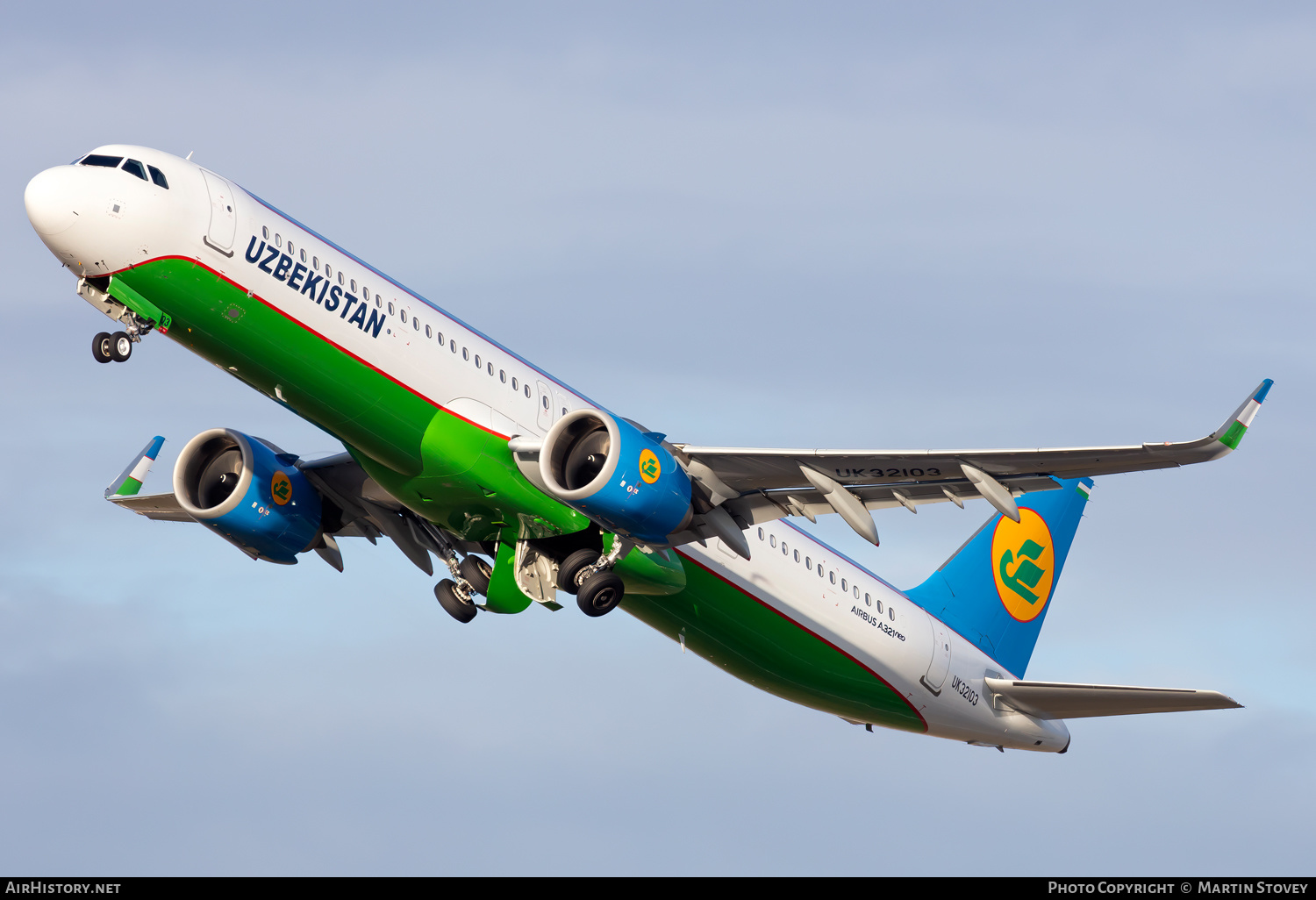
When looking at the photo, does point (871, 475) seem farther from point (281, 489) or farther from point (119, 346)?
point (119, 346)

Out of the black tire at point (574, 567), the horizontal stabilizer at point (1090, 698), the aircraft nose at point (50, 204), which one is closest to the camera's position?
the aircraft nose at point (50, 204)

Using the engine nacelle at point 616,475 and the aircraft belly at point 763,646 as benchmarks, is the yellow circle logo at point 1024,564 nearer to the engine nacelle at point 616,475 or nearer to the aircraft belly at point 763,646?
the aircraft belly at point 763,646

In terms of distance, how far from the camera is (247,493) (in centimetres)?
3500

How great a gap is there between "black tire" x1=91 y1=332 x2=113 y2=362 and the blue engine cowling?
6.47m

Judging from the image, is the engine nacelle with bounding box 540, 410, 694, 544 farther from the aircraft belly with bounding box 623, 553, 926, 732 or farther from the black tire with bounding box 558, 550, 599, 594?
the aircraft belly with bounding box 623, 553, 926, 732

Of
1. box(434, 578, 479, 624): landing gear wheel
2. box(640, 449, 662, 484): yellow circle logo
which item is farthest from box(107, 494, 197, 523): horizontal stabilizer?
box(640, 449, 662, 484): yellow circle logo

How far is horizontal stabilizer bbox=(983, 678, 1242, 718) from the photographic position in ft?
113

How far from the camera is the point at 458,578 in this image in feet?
117

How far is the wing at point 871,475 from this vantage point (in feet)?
95.3

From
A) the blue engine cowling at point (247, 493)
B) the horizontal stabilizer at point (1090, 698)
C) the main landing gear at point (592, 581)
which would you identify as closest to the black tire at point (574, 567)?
the main landing gear at point (592, 581)

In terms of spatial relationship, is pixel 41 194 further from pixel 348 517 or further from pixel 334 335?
pixel 348 517

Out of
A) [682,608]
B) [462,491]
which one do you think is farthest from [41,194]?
[682,608]
